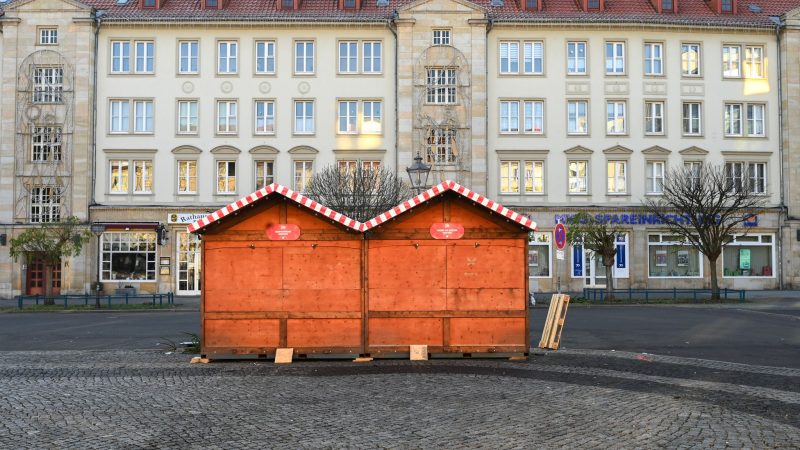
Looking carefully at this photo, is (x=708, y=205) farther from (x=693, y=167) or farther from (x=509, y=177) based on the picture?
(x=509, y=177)

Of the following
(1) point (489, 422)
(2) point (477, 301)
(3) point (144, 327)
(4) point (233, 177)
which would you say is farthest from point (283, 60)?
(1) point (489, 422)

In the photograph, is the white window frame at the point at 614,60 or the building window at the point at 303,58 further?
the white window frame at the point at 614,60

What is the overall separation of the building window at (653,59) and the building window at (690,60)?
3.96 feet

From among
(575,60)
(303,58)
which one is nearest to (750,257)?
(575,60)

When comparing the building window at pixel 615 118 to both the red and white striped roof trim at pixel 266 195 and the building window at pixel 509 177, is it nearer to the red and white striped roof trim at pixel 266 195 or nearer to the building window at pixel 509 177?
the building window at pixel 509 177

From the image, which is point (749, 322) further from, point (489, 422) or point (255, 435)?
point (255, 435)

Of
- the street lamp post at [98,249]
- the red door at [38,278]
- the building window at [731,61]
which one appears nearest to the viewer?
the street lamp post at [98,249]

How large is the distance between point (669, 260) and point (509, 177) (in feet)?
33.0

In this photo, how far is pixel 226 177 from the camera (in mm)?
41844

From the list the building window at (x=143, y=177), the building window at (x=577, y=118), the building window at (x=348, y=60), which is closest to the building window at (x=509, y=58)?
the building window at (x=577, y=118)

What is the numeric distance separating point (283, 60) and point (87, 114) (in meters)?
10.9

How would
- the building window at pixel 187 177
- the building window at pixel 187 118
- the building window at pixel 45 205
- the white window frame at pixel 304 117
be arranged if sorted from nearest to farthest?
1. the building window at pixel 45 205
2. the building window at pixel 187 177
3. the building window at pixel 187 118
4. the white window frame at pixel 304 117

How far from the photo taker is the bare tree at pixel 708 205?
33.7 metres

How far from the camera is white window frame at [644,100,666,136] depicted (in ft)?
141
